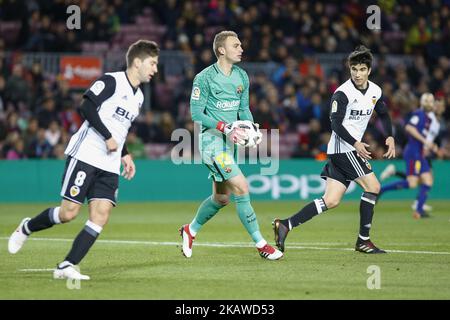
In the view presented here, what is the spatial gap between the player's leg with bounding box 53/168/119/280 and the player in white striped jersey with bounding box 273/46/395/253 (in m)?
2.94

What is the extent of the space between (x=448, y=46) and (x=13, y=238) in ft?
68.9

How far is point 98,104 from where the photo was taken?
877cm

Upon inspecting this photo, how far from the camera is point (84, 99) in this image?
28.9 feet

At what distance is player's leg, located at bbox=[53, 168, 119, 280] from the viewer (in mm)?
8688

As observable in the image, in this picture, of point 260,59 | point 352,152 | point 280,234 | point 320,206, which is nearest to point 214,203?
point 280,234

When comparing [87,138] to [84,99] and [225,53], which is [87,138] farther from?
[225,53]

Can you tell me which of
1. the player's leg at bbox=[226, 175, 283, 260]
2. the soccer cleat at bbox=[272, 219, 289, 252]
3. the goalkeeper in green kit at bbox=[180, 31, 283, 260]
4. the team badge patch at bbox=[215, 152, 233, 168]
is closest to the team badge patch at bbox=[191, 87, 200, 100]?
the goalkeeper in green kit at bbox=[180, 31, 283, 260]

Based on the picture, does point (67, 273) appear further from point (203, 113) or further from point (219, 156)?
point (203, 113)

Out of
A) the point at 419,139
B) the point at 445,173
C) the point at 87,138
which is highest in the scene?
the point at 87,138

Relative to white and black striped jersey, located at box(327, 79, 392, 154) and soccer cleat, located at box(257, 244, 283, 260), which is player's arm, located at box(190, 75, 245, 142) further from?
white and black striped jersey, located at box(327, 79, 392, 154)

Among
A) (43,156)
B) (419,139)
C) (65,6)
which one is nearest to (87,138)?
(419,139)

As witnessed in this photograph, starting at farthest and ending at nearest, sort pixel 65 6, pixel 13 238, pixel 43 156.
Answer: pixel 65 6, pixel 43 156, pixel 13 238

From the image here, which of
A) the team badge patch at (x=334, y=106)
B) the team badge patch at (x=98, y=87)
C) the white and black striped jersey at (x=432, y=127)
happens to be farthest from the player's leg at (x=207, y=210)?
the white and black striped jersey at (x=432, y=127)

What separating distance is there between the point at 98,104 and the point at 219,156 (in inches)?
85.5
